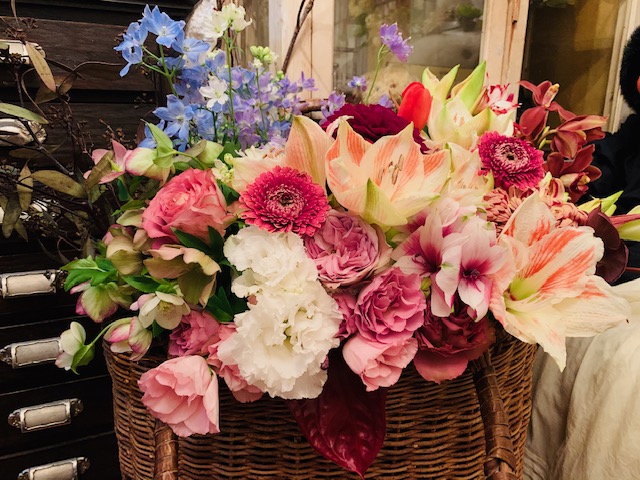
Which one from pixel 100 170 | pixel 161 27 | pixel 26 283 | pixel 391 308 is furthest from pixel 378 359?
pixel 26 283

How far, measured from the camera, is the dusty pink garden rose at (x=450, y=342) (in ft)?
1.38

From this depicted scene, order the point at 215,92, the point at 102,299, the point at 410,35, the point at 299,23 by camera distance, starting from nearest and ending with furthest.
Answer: the point at 102,299 → the point at 215,92 → the point at 299,23 → the point at 410,35

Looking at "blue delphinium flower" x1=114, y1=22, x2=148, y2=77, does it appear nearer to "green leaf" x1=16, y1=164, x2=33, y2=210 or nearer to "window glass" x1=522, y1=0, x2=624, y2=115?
"green leaf" x1=16, y1=164, x2=33, y2=210

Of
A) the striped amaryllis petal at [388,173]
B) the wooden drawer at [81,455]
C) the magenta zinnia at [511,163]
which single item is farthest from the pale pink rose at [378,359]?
the wooden drawer at [81,455]

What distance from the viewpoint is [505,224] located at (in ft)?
1.56

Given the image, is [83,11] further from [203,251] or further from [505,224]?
[505,224]

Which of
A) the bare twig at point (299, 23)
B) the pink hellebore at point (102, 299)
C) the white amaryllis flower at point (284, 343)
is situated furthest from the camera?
the bare twig at point (299, 23)

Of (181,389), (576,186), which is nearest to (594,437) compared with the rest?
(576,186)

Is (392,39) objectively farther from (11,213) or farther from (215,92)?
(11,213)

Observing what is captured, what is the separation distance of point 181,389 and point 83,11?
27.7 inches

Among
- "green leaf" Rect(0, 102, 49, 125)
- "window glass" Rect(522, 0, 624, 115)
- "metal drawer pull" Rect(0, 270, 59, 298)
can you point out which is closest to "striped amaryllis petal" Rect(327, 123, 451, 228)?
"green leaf" Rect(0, 102, 49, 125)

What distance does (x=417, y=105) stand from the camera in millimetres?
560

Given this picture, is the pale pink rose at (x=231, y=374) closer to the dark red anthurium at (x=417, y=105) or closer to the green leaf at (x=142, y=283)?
the green leaf at (x=142, y=283)

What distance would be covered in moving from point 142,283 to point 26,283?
1.53 ft
